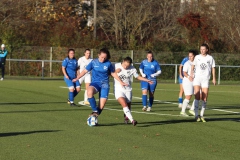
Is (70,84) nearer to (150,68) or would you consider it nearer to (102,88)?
(150,68)

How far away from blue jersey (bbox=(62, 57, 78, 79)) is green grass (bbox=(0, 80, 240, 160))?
1225 mm

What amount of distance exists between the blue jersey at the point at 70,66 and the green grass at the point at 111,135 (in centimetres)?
123

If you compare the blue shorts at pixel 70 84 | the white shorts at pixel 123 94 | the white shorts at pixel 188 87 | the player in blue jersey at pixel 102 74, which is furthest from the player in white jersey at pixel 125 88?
the blue shorts at pixel 70 84

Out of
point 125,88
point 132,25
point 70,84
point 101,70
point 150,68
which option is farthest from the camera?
point 132,25

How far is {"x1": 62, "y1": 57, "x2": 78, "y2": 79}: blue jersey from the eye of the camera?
2088 centimetres

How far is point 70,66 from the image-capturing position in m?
20.9

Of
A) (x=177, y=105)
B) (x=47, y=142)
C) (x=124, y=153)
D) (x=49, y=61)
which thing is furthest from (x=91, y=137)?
(x=49, y=61)

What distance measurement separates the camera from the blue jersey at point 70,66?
20875 millimetres

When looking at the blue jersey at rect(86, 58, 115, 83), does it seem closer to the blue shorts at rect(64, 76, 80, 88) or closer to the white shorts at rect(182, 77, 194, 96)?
the white shorts at rect(182, 77, 194, 96)

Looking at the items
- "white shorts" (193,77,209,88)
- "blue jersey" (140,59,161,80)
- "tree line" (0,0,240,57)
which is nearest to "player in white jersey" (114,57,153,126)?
"white shorts" (193,77,209,88)

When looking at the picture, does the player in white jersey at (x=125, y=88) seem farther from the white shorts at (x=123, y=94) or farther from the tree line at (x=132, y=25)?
the tree line at (x=132, y=25)

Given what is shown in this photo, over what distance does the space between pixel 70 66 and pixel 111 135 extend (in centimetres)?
831

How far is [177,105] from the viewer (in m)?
21.9

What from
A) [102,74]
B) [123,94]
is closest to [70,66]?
[102,74]
